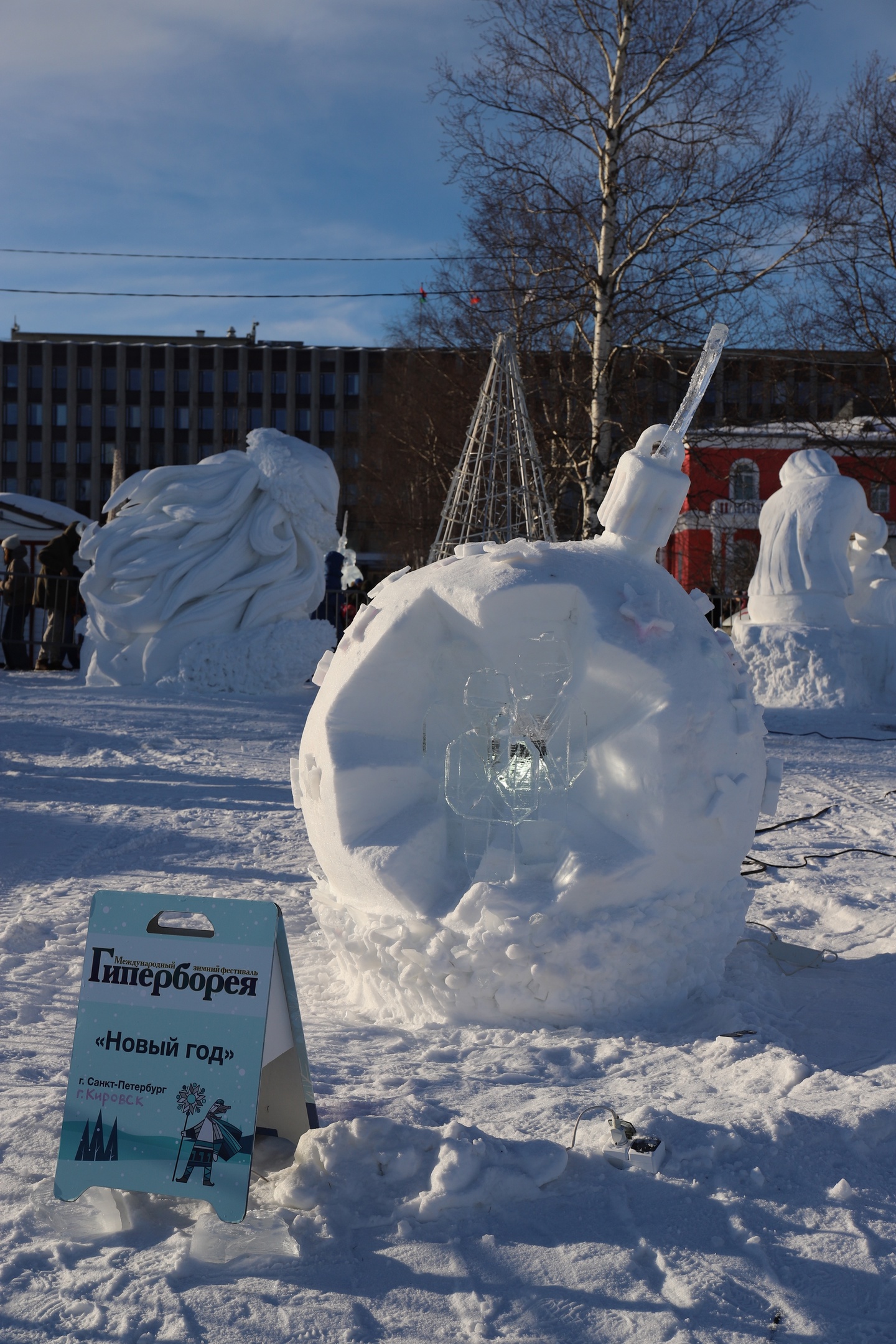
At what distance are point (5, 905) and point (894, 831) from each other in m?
4.28

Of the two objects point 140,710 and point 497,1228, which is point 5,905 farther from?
point 140,710

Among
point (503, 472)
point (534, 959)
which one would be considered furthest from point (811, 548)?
point (534, 959)

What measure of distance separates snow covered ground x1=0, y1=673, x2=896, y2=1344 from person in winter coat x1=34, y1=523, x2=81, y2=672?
37.2 ft

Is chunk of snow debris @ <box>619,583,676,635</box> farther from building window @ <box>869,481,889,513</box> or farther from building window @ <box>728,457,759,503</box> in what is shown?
building window @ <box>728,457,759,503</box>

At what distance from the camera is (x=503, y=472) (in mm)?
15031

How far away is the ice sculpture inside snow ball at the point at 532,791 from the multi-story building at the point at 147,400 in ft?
177

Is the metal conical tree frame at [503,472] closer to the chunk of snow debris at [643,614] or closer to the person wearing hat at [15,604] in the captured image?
the person wearing hat at [15,604]

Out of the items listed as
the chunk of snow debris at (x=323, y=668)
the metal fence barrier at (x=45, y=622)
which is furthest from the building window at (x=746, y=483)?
the chunk of snow debris at (x=323, y=668)

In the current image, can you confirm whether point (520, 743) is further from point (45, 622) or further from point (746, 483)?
point (746, 483)

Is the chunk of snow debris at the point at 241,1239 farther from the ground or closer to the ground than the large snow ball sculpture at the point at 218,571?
closer to the ground

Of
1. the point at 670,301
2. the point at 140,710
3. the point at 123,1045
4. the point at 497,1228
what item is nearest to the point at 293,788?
the point at 123,1045

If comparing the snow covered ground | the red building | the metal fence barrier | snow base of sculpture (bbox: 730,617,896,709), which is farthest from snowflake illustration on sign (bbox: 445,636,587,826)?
the red building

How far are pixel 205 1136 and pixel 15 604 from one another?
14.9 m

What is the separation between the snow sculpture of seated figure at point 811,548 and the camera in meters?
12.0
